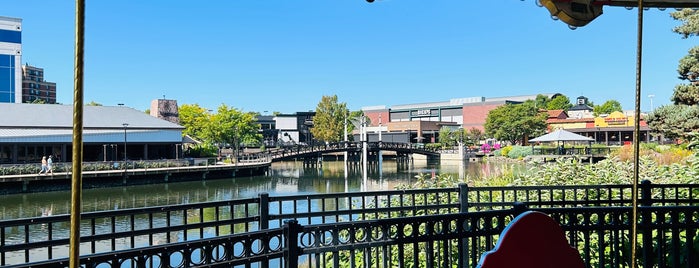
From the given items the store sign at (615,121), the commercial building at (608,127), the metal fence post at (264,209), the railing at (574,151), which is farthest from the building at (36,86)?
the metal fence post at (264,209)

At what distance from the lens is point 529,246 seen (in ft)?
6.84

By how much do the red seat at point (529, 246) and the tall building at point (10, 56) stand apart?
70.8 metres

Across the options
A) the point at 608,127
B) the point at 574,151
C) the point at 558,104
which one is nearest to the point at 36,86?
the point at 558,104

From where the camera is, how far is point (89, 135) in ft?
112

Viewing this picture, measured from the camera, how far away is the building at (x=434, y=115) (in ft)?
253

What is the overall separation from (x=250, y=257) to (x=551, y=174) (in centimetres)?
782

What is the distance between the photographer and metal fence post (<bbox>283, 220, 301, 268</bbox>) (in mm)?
2375

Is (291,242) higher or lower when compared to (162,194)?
higher

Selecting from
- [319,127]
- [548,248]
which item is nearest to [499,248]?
[548,248]

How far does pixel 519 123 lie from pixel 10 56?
2353 inches

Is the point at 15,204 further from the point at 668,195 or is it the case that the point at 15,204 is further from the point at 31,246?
the point at 668,195

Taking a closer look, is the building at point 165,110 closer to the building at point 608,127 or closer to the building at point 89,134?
the building at point 89,134

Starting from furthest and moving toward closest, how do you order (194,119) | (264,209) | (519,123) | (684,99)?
(519,123)
(194,119)
(684,99)
(264,209)

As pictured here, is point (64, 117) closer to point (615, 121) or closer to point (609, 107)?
point (615, 121)
